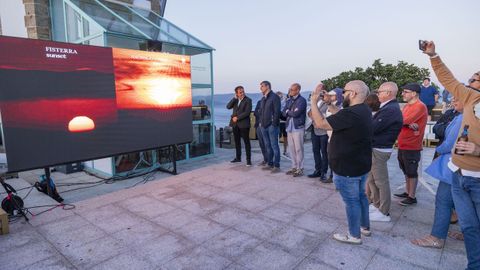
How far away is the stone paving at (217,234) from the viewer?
2.71 meters

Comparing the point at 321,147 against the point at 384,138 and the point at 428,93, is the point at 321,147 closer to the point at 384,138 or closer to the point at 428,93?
the point at 384,138

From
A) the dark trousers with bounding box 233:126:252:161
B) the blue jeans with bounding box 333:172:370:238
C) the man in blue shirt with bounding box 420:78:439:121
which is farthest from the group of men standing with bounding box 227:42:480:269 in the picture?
the man in blue shirt with bounding box 420:78:439:121

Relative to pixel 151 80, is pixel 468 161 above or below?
below

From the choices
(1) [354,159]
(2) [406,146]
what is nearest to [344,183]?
(1) [354,159]

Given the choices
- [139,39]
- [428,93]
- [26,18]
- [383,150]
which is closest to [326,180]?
[383,150]

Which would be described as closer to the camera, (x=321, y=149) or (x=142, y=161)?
(x=321, y=149)

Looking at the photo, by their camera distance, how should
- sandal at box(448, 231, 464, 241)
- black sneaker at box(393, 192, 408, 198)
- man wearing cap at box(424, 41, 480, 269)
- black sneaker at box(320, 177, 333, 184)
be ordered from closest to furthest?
man wearing cap at box(424, 41, 480, 269), sandal at box(448, 231, 464, 241), black sneaker at box(393, 192, 408, 198), black sneaker at box(320, 177, 333, 184)

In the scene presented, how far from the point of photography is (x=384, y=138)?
11.4 feet

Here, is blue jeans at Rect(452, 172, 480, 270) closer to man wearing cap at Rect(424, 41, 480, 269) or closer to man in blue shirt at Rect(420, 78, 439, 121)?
man wearing cap at Rect(424, 41, 480, 269)

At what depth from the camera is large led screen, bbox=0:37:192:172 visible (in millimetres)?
3695

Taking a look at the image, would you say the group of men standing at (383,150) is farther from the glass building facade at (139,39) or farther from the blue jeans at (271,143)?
the glass building facade at (139,39)

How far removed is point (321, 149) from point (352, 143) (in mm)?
2783

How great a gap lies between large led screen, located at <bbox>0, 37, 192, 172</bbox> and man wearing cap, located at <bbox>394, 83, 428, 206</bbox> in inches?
165

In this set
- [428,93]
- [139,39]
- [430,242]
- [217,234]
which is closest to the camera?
[430,242]
